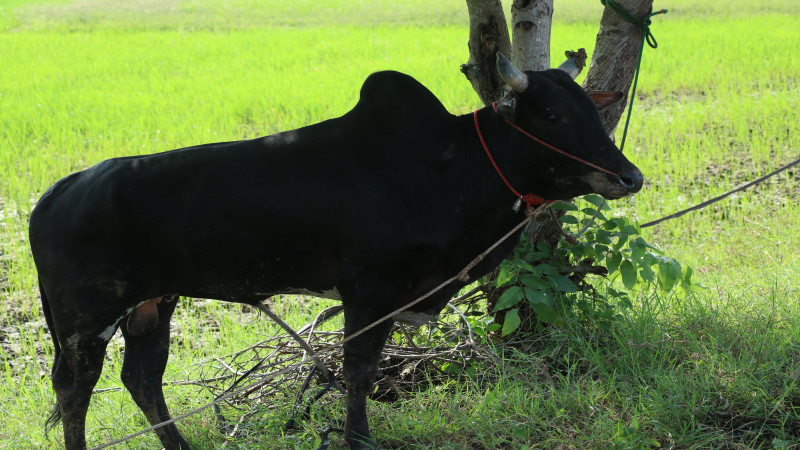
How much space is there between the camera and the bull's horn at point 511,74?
262 cm

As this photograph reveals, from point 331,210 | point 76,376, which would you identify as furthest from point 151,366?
point 331,210

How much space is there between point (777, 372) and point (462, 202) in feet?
5.11

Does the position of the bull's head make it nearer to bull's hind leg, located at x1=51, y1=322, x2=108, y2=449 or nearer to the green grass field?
the green grass field

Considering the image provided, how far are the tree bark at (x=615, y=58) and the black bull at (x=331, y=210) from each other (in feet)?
3.97

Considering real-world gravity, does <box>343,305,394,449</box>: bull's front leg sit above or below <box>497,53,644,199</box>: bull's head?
below

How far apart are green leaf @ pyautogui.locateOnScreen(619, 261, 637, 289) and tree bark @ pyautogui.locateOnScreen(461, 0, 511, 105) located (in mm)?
1041

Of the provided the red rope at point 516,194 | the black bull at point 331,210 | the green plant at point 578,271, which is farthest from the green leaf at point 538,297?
the red rope at point 516,194

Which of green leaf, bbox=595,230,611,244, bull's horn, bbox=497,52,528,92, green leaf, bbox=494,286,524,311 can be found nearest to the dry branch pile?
green leaf, bbox=494,286,524,311

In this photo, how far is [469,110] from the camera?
8.92 meters

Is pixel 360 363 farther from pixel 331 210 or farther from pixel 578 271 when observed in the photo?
pixel 578 271

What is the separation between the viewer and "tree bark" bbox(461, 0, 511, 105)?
3.89m

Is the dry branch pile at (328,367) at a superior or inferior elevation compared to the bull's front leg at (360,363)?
inferior

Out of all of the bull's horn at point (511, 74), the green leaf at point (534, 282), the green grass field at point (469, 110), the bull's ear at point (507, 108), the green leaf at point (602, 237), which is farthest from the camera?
the green leaf at point (602, 237)

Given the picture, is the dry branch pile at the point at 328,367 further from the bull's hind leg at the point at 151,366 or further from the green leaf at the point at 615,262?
the green leaf at the point at 615,262
